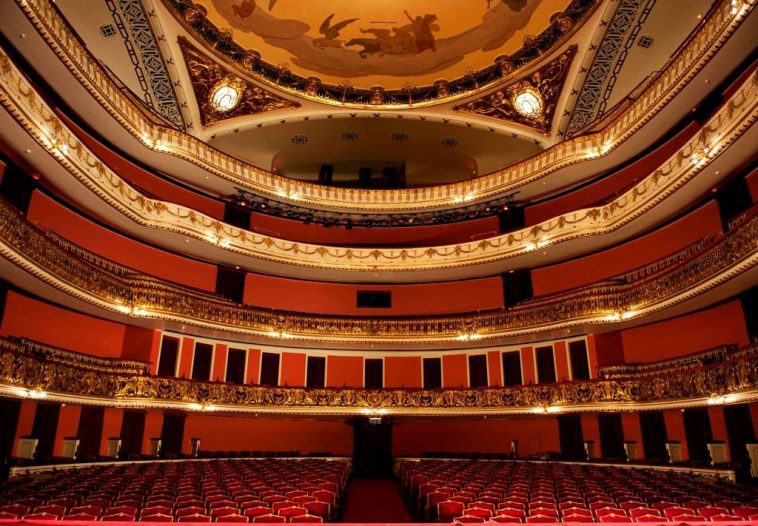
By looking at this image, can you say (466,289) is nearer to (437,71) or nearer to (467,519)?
(437,71)

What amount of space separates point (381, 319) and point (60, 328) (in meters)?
10.7

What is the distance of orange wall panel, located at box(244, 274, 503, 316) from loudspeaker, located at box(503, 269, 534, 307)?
378mm

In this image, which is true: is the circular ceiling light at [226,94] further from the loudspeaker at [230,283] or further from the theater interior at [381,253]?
the loudspeaker at [230,283]

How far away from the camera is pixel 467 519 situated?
5.97 m

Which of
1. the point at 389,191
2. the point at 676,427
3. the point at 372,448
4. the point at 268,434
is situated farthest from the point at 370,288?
the point at 676,427

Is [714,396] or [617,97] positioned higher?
[617,97]

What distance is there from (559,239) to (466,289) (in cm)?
513

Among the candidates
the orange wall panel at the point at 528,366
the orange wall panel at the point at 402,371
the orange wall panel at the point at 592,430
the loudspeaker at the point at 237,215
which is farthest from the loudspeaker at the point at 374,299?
the orange wall panel at the point at 592,430

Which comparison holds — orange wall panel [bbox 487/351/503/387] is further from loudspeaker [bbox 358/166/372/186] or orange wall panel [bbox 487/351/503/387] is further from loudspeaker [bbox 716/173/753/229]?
loudspeaker [bbox 358/166/372/186]

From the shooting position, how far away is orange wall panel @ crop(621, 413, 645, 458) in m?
15.9

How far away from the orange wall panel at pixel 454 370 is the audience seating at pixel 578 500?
945 cm

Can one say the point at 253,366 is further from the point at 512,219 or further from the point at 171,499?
the point at 171,499

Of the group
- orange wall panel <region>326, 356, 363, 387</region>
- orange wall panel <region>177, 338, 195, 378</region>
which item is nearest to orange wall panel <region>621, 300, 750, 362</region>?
orange wall panel <region>326, 356, 363, 387</region>

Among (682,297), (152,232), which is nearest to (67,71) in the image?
(152,232)
